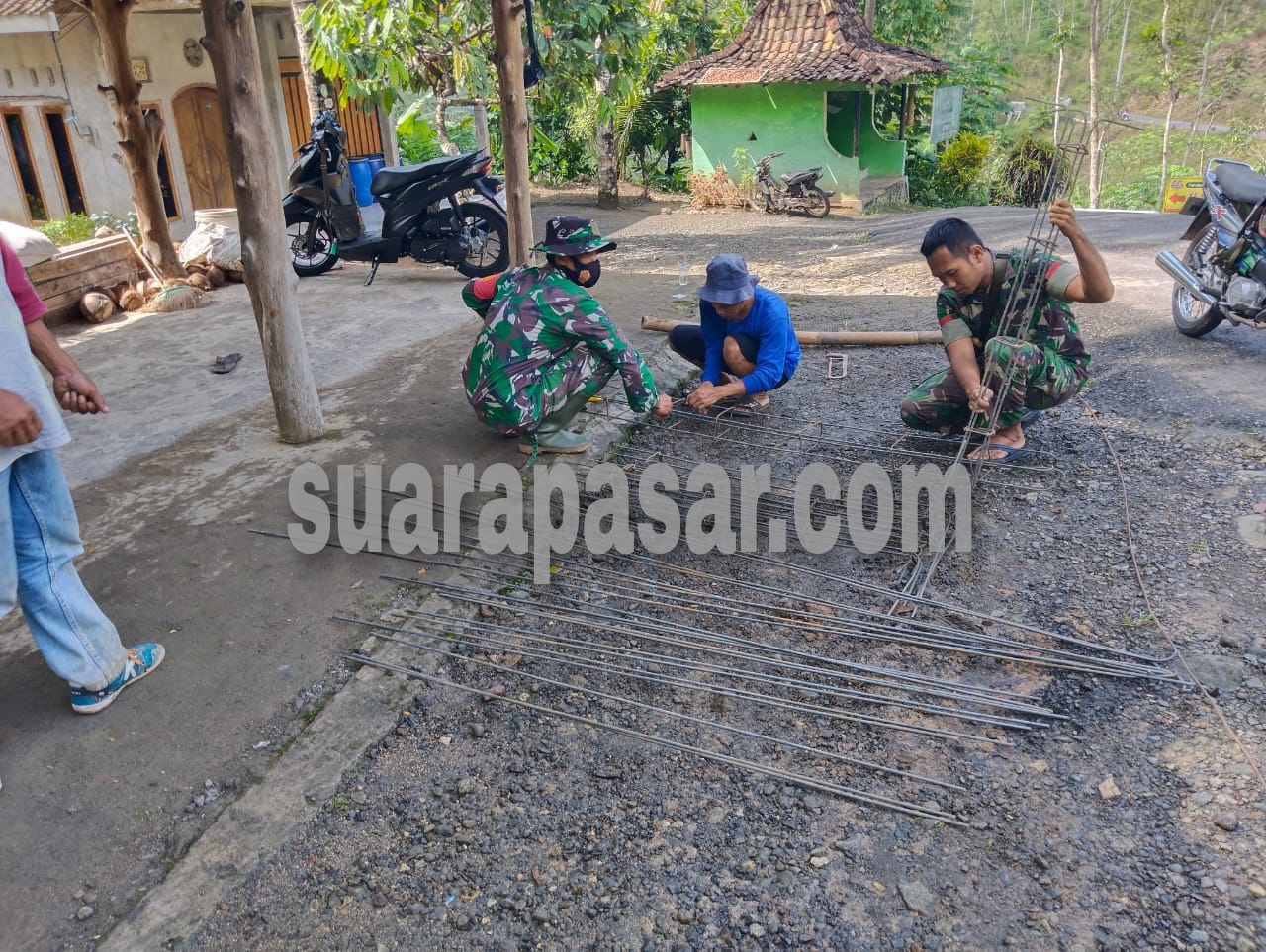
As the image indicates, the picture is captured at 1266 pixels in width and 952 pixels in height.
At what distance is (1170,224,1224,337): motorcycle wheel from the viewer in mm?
5074

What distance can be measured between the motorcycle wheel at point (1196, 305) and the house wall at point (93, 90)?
28.2 feet

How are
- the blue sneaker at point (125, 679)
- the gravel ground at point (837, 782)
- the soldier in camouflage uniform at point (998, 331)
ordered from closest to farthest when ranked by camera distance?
1. the gravel ground at point (837, 782)
2. the blue sneaker at point (125, 679)
3. the soldier in camouflage uniform at point (998, 331)

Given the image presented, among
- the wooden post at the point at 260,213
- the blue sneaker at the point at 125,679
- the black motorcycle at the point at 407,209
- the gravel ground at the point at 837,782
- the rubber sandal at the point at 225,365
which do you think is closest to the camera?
the gravel ground at the point at 837,782

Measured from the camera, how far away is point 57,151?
31.7ft

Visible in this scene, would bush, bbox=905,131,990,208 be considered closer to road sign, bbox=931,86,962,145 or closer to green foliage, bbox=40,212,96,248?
road sign, bbox=931,86,962,145

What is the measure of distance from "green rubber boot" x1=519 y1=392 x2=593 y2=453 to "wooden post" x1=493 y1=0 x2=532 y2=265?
1.94m

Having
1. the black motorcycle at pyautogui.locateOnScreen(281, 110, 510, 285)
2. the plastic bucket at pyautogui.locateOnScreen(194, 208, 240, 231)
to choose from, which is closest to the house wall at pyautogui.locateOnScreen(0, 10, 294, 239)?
the plastic bucket at pyautogui.locateOnScreen(194, 208, 240, 231)

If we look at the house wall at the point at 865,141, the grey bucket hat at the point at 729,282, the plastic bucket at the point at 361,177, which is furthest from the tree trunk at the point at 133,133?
the house wall at the point at 865,141

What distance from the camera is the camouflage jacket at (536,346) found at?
3.62m

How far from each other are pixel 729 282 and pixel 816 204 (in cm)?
918

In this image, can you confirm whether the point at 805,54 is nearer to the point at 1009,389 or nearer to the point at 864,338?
the point at 864,338

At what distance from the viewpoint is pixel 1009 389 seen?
3555 millimetres

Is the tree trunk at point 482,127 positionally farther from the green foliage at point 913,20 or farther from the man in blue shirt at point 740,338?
the green foliage at point 913,20

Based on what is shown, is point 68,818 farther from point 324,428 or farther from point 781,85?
point 781,85
